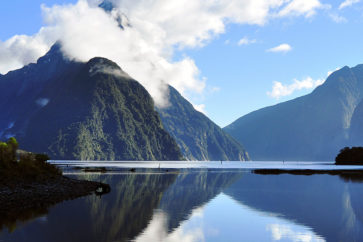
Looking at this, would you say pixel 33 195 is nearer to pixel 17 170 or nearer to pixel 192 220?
pixel 17 170

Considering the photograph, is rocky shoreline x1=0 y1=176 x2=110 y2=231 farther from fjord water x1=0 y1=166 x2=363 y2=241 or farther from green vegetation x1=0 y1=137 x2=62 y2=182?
fjord water x1=0 y1=166 x2=363 y2=241

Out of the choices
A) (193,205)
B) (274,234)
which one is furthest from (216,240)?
(193,205)

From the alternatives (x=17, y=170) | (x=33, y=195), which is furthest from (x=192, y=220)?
(x=17, y=170)

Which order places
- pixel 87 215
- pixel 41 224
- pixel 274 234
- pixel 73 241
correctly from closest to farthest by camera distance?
pixel 73 241 → pixel 274 234 → pixel 41 224 → pixel 87 215

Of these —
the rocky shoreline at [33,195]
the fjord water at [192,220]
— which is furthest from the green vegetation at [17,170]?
the fjord water at [192,220]

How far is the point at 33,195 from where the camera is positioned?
50031 mm

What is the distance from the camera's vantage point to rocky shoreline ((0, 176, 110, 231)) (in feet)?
124

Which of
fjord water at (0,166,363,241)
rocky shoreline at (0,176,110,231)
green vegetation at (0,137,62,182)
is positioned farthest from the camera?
green vegetation at (0,137,62,182)

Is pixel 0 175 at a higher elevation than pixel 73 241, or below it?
higher

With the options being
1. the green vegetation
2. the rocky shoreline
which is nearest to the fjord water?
the rocky shoreline

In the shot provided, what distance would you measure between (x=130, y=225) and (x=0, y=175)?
2525cm

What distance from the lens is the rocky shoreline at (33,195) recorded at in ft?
124

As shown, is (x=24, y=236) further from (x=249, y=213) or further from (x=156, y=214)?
(x=249, y=213)

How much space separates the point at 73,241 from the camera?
88.9ft
